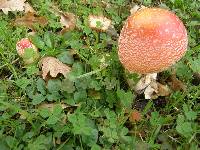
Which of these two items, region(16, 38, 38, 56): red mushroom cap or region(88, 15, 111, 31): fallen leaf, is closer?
region(16, 38, 38, 56): red mushroom cap

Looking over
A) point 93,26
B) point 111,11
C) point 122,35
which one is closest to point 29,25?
point 93,26

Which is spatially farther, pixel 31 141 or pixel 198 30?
pixel 198 30

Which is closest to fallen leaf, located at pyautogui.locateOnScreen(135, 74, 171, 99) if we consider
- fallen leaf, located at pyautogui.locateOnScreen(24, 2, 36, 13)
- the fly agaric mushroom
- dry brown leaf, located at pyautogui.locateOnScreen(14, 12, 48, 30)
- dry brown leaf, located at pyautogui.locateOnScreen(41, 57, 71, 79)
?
dry brown leaf, located at pyautogui.locateOnScreen(41, 57, 71, 79)

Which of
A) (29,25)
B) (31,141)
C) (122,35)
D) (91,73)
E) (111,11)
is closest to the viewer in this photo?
(31,141)

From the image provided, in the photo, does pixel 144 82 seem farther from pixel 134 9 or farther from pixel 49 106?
pixel 134 9

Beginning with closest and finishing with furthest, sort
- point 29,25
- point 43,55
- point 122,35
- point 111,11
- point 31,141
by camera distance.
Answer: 1. point 31,141
2. point 122,35
3. point 43,55
4. point 29,25
5. point 111,11

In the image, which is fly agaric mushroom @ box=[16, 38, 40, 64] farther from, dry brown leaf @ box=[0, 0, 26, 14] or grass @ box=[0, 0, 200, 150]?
dry brown leaf @ box=[0, 0, 26, 14]

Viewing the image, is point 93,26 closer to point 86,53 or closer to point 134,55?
point 86,53
